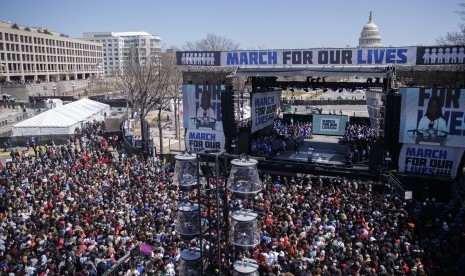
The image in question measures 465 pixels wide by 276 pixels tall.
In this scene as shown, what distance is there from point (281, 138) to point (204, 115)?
8055 mm

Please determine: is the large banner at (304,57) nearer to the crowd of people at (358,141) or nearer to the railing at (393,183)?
the crowd of people at (358,141)

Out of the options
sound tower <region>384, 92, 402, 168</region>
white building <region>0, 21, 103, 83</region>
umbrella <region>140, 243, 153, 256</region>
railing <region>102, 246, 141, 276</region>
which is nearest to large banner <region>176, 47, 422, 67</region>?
sound tower <region>384, 92, 402, 168</region>

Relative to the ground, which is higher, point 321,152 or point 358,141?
point 358,141

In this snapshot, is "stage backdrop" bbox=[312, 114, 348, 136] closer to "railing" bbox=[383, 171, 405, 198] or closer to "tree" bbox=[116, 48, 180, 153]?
"railing" bbox=[383, 171, 405, 198]

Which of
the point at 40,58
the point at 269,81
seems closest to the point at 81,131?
the point at 269,81

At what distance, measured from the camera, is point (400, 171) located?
19.5m

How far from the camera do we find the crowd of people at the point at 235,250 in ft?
33.5

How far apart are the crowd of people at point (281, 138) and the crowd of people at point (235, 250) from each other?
693 cm

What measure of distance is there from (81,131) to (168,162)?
11.5 meters

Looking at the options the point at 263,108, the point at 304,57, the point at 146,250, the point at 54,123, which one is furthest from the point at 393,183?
the point at 54,123

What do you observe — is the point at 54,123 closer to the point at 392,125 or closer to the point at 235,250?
the point at 392,125

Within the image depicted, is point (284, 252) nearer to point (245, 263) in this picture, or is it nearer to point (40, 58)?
point (245, 263)

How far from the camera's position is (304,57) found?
20531mm

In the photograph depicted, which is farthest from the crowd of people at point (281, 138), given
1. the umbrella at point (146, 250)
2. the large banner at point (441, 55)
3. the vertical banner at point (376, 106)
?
the umbrella at point (146, 250)
